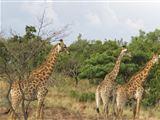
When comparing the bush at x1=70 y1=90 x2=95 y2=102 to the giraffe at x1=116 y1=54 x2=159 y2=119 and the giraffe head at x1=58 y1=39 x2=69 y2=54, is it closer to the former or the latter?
the giraffe at x1=116 y1=54 x2=159 y2=119

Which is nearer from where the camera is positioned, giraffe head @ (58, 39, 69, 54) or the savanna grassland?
giraffe head @ (58, 39, 69, 54)

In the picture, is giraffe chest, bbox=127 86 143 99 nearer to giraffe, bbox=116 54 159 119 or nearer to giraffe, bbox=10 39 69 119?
giraffe, bbox=116 54 159 119

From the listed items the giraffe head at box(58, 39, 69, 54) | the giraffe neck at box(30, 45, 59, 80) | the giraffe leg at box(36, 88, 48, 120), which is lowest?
the giraffe leg at box(36, 88, 48, 120)

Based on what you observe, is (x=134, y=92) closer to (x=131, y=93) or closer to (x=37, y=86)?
(x=131, y=93)

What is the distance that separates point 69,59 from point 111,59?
469 cm

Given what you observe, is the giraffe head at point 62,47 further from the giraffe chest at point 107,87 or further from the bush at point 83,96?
the bush at point 83,96

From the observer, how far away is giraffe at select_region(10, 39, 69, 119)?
38.9ft

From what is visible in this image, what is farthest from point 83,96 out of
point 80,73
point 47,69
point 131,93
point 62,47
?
point 62,47

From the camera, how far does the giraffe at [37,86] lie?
11.9m

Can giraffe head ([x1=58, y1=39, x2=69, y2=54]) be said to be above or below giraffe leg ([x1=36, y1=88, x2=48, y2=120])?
above

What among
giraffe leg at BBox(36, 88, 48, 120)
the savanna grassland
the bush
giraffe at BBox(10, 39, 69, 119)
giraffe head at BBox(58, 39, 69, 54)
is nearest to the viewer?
giraffe at BBox(10, 39, 69, 119)

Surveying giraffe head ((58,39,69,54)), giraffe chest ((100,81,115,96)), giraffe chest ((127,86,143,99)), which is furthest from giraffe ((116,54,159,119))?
giraffe head ((58,39,69,54))

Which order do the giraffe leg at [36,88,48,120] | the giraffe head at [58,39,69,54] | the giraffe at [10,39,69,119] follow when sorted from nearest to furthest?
the giraffe at [10,39,69,119]
the giraffe leg at [36,88,48,120]
the giraffe head at [58,39,69,54]

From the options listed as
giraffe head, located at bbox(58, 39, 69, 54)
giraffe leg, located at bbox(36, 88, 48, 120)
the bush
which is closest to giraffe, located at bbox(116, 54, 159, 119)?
giraffe head, located at bbox(58, 39, 69, 54)
